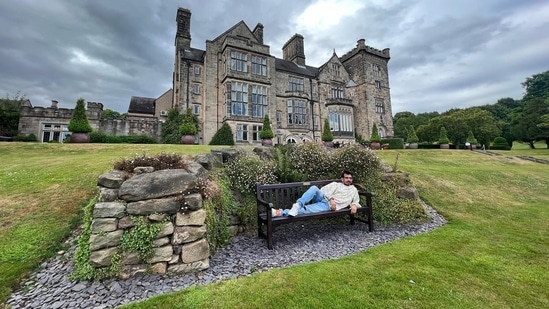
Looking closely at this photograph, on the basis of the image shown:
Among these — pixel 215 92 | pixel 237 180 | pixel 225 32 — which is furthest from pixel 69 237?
pixel 225 32

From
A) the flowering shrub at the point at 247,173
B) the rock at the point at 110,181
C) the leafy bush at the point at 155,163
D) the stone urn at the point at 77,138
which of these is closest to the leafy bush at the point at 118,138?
the stone urn at the point at 77,138

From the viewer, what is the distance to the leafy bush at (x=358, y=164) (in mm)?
7277

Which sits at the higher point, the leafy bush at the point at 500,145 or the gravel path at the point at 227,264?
the leafy bush at the point at 500,145

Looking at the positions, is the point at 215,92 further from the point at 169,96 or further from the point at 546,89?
the point at 546,89

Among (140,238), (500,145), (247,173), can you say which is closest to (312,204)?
(247,173)

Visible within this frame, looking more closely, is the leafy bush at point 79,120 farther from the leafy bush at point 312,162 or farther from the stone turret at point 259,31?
the stone turret at point 259,31

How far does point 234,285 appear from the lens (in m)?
3.37

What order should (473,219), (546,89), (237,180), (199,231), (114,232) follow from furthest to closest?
(546,89), (473,219), (237,180), (199,231), (114,232)

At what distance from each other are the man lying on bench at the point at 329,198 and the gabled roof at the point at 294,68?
27278mm

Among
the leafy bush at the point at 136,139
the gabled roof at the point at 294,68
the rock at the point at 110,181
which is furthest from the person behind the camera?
the gabled roof at the point at 294,68

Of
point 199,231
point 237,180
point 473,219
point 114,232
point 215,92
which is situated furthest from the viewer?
point 215,92

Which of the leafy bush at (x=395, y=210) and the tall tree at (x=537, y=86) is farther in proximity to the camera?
the tall tree at (x=537, y=86)

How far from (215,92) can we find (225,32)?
23.7 ft

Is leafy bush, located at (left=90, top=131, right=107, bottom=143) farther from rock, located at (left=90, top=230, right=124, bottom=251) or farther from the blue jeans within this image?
the blue jeans
